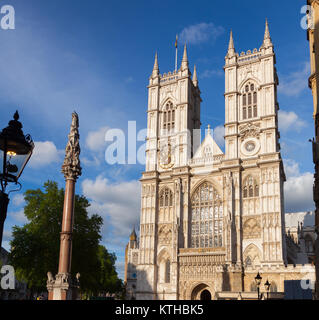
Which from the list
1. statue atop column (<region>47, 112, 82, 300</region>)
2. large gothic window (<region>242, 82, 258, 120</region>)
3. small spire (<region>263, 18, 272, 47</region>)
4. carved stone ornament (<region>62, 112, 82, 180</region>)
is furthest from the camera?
small spire (<region>263, 18, 272, 47</region>)

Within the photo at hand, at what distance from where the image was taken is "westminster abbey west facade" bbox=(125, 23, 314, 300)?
41.9 m

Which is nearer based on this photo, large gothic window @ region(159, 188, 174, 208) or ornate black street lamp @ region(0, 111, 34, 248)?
ornate black street lamp @ region(0, 111, 34, 248)

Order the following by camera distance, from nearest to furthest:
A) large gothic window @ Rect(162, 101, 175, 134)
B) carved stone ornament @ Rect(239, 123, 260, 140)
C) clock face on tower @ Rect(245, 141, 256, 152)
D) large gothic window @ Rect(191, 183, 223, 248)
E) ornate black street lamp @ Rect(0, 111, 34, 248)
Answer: ornate black street lamp @ Rect(0, 111, 34, 248)
large gothic window @ Rect(191, 183, 223, 248)
clock face on tower @ Rect(245, 141, 256, 152)
carved stone ornament @ Rect(239, 123, 260, 140)
large gothic window @ Rect(162, 101, 175, 134)

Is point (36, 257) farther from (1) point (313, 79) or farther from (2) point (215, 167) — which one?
(1) point (313, 79)

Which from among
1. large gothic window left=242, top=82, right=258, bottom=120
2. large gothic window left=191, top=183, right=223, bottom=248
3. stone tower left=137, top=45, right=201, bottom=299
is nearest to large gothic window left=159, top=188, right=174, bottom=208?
stone tower left=137, top=45, right=201, bottom=299

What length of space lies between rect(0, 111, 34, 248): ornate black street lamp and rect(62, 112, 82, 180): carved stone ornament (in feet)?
54.5

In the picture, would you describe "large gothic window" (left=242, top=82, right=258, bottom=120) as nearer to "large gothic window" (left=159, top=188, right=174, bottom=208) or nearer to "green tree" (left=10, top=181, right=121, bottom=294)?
"large gothic window" (left=159, top=188, right=174, bottom=208)

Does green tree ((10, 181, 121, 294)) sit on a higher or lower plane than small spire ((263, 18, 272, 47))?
Result: lower

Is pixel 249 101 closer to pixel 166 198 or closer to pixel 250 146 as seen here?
pixel 250 146

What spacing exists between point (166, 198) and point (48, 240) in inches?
698

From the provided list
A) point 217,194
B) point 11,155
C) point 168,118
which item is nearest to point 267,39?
point 168,118

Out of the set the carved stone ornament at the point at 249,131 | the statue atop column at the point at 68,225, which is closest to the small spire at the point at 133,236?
the carved stone ornament at the point at 249,131

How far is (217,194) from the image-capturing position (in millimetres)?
46938
